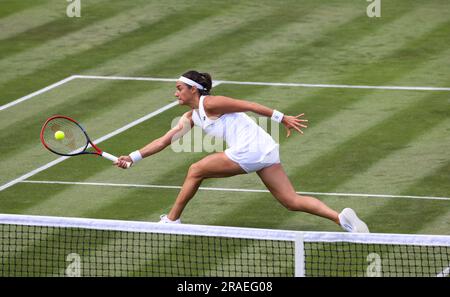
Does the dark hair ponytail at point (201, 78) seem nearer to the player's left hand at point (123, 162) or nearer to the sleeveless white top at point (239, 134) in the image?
the sleeveless white top at point (239, 134)

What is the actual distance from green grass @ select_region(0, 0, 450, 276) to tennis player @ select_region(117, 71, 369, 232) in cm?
104

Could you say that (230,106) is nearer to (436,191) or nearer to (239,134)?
(239,134)

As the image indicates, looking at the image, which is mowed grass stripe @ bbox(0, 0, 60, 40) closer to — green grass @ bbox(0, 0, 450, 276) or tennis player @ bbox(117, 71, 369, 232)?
green grass @ bbox(0, 0, 450, 276)

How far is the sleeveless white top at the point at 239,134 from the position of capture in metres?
16.3

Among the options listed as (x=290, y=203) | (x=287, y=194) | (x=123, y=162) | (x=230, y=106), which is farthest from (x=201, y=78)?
(x=290, y=203)

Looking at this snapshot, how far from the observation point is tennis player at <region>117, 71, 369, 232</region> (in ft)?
53.5

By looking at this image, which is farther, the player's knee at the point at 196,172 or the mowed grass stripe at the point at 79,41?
the mowed grass stripe at the point at 79,41

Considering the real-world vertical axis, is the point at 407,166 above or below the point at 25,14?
below

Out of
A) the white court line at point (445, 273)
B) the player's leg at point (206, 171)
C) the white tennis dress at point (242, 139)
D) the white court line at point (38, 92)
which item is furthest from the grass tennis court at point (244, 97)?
the white court line at point (445, 273)

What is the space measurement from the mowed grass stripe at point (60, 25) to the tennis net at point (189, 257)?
10.7 meters

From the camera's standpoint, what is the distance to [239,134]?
16406 mm

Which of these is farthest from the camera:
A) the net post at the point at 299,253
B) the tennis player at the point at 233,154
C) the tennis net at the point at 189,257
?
the tennis player at the point at 233,154

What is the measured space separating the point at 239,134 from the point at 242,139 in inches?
3.3
